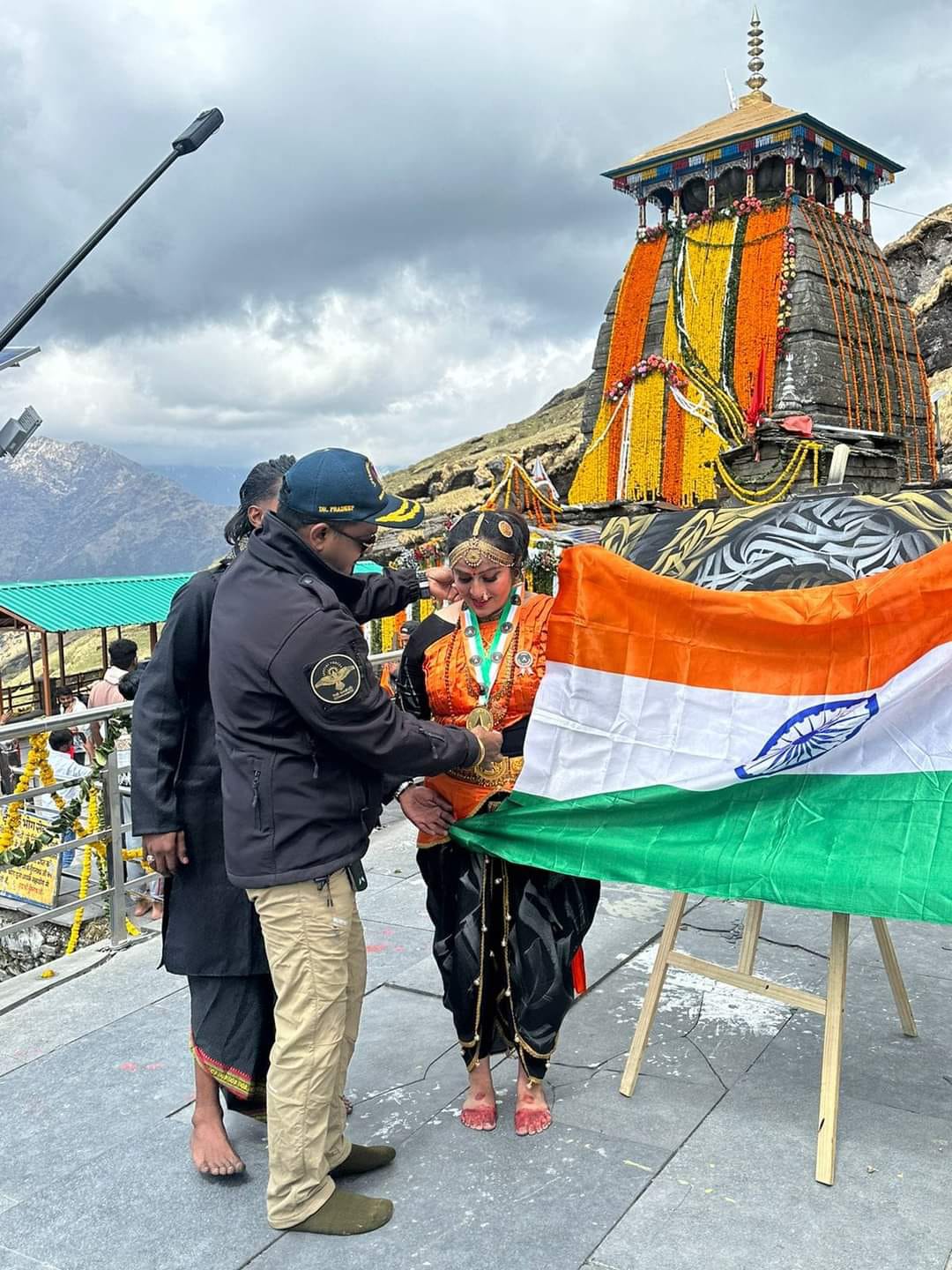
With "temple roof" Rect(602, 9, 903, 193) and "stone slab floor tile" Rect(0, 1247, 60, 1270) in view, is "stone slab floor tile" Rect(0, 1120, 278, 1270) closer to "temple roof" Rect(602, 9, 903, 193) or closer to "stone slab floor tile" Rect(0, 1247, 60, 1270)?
"stone slab floor tile" Rect(0, 1247, 60, 1270)

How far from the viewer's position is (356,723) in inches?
108

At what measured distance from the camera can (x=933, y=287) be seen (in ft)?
103

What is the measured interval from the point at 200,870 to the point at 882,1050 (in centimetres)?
257

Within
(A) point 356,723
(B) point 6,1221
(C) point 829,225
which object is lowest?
(B) point 6,1221

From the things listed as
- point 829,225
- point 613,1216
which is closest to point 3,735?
point 613,1216

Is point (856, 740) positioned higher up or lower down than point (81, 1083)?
higher up

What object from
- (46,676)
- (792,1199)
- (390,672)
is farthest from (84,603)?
(792,1199)

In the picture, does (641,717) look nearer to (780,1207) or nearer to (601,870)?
(601,870)

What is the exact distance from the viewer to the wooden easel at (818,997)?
10.0 feet

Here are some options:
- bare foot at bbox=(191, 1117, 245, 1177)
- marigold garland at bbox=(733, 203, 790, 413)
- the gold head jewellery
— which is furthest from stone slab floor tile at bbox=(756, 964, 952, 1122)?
marigold garland at bbox=(733, 203, 790, 413)

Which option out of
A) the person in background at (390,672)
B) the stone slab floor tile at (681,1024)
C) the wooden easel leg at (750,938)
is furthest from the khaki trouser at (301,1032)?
the wooden easel leg at (750,938)

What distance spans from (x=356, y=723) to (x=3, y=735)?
254 centimetres

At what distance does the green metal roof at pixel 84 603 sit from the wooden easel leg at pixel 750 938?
17323 mm

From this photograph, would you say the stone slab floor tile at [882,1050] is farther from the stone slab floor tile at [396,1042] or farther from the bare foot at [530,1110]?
the stone slab floor tile at [396,1042]
